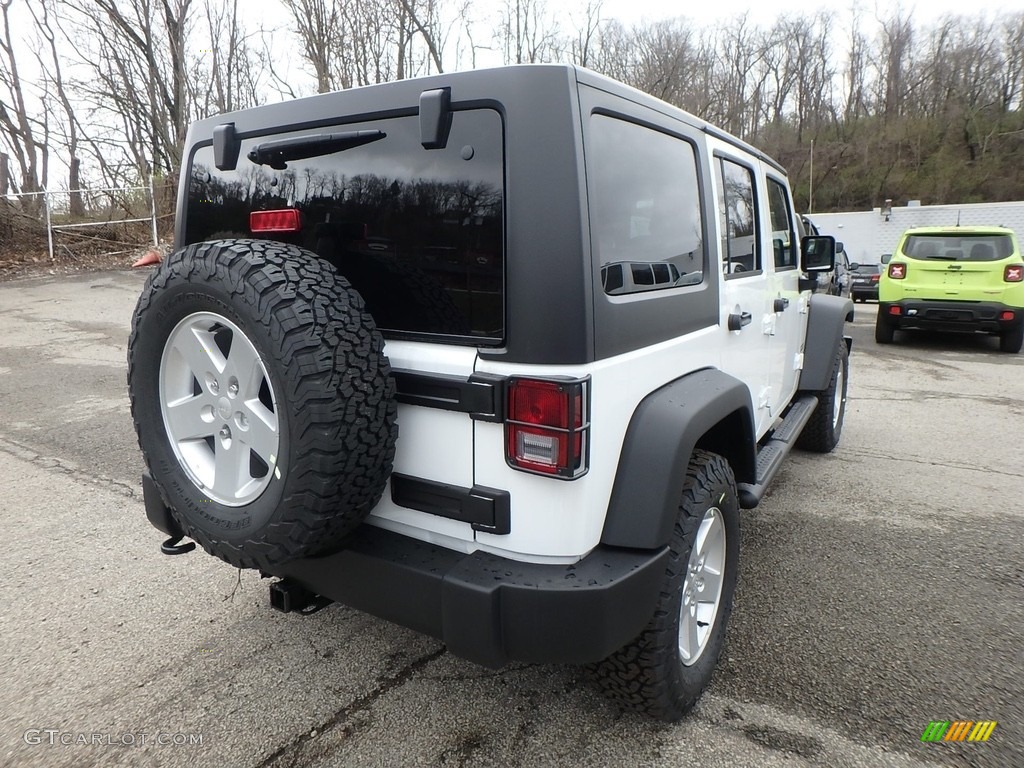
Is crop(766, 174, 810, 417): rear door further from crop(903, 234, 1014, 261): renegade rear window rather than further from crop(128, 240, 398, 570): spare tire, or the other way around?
crop(903, 234, 1014, 261): renegade rear window

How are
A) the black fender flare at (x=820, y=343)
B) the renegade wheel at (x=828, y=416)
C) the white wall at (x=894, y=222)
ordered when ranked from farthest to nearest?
the white wall at (x=894, y=222)
the renegade wheel at (x=828, y=416)
the black fender flare at (x=820, y=343)

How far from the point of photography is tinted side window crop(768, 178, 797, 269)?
3.78m

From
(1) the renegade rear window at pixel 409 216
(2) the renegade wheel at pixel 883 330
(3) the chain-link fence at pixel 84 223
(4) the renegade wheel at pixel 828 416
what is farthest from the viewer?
(3) the chain-link fence at pixel 84 223

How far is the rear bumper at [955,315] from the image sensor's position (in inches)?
366

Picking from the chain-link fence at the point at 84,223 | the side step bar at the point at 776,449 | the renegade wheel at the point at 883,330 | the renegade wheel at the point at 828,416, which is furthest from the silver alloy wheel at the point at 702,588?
the chain-link fence at the point at 84,223

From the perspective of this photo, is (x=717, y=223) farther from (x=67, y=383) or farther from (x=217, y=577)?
(x=67, y=383)

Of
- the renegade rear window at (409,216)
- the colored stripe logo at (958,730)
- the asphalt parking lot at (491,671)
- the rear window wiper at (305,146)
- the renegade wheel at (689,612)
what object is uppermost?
the rear window wiper at (305,146)

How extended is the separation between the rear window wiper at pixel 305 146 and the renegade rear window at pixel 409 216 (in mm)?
13

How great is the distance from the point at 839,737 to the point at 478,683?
122cm

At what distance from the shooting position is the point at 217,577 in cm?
323

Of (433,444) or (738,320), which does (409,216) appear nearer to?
(433,444)

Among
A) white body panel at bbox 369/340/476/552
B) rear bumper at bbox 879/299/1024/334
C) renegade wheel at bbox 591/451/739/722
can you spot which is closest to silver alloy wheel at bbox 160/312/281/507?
white body panel at bbox 369/340/476/552

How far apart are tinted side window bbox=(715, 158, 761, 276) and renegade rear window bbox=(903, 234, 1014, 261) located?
8.13 metres

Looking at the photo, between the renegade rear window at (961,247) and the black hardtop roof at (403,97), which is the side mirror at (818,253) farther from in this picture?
the renegade rear window at (961,247)
